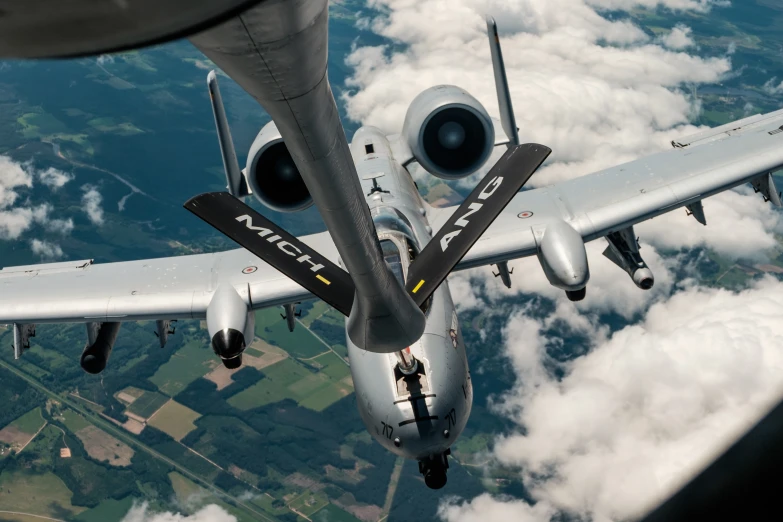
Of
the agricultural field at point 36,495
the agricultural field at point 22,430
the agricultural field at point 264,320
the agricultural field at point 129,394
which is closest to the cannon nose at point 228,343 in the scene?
the agricultural field at point 36,495

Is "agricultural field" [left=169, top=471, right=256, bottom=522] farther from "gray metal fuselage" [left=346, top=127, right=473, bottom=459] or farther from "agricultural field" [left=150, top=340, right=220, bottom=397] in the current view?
"gray metal fuselage" [left=346, top=127, right=473, bottom=459]

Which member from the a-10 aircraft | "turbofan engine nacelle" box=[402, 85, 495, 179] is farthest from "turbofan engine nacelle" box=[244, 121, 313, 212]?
"turbofan engine nacelle" box=[402, 85, 495, 179]

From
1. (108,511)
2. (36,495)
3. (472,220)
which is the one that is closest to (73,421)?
(36,495)

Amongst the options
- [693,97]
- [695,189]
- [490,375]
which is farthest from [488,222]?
[693,97]

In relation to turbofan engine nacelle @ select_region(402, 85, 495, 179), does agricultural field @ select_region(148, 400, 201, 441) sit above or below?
below

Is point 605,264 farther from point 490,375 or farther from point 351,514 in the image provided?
point 351,514
